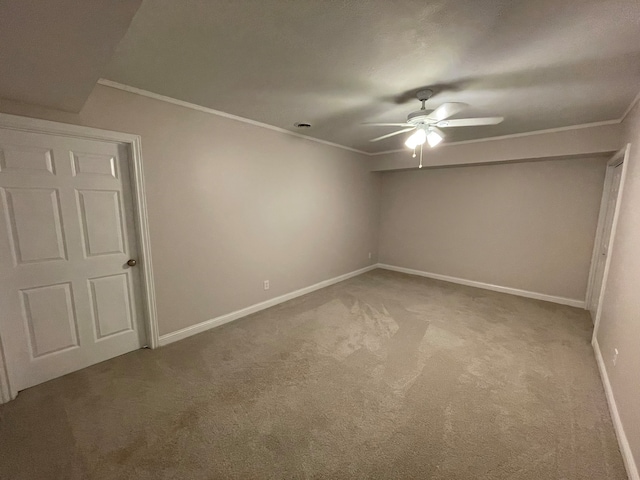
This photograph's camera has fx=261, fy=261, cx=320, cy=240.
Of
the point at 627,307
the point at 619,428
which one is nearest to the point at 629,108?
the point at 627,307

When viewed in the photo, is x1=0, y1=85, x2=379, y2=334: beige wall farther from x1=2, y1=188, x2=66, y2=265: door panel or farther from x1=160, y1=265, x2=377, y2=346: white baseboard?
x1=2, y1=188, x2=66, y2=265: door panel

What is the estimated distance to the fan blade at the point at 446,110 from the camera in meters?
1.99

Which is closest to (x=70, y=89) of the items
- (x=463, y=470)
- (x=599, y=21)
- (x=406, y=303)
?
(x=599, y=21)

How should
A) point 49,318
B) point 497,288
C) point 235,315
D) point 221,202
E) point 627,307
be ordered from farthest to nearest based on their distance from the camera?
1. point 497,288
2. point 235,315
3. point 221,202
4. point 49,318
5. point 627,307

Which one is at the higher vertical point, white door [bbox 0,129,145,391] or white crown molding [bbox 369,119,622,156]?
white crown molding [bbox 369,119,622,156]

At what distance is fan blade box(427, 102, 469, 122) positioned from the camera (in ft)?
6.51

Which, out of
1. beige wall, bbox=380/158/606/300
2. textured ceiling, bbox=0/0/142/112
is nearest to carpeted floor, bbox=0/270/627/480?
beige wall, bbox=380/158/606/300

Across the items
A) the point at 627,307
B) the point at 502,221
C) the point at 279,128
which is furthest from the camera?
the point at 502,221

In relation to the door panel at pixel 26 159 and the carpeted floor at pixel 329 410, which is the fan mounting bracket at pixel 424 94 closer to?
the carpeted floor at pixel 329 410

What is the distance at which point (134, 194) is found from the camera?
2.45m

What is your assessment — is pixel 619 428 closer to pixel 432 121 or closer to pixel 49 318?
pixel 432 121

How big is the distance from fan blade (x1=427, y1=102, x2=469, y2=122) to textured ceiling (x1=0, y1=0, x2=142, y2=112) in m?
1.96

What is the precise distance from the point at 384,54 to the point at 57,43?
177 cm

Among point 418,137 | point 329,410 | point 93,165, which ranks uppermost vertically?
point 418,137
